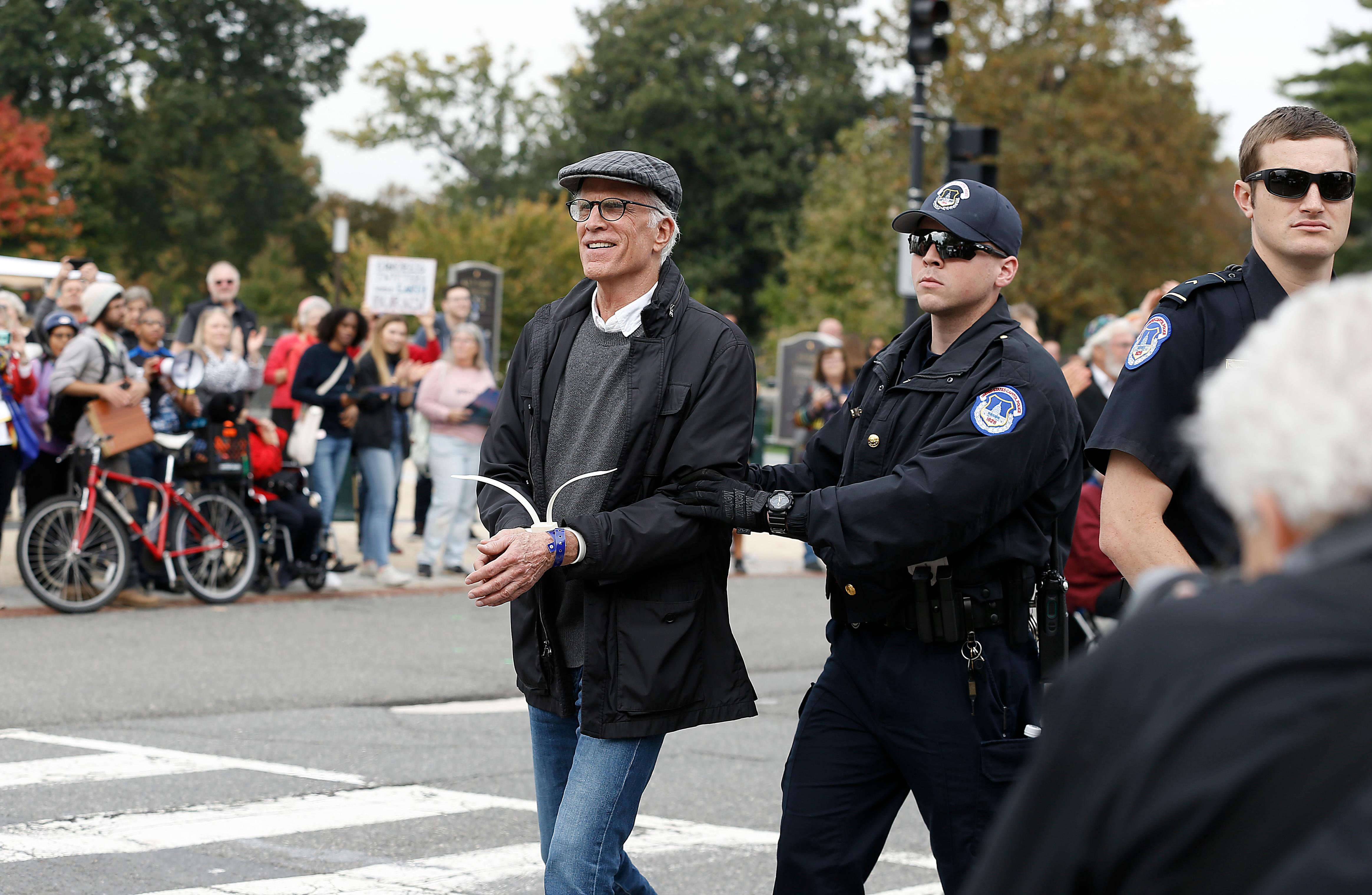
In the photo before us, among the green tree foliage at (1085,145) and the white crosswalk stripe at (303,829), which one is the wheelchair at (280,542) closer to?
the white crosswalk stripe at (303,829)

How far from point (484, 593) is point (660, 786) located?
3.47m

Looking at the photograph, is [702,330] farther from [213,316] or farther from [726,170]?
[726,170]

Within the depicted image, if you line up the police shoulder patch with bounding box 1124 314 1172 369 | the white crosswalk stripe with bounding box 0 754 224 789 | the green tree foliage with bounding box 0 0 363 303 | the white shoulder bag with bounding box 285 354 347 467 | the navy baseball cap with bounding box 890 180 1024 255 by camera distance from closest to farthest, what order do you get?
the police shoulder patch with bounding box 1124 314 1172 369, the navy baseball cap with bounding box 890 180 1024 255, the white crosswalk stripe with bounding box 0 754 224 789, the white shoulder bag with bounding box 285 354 347 467, the green tree foliage with bounding box 0 0 363 303

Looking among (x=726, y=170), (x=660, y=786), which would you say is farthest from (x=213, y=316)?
(x=726, y=170)

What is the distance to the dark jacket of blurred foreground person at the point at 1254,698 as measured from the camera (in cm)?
135

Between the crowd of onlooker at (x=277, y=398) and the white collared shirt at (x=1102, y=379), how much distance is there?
4391 millimetres

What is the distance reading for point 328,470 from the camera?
12531 millimetres

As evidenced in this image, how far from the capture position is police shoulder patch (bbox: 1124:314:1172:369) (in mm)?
3520

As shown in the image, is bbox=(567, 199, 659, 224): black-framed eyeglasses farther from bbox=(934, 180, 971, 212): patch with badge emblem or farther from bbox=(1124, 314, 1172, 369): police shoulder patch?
bbox=(1124, 314, 1172, 369): police shoulder patch

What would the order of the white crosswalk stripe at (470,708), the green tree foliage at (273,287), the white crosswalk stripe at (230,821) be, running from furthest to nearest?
the green tree foliage at (273,287), the white crosswalk stripe at (470,708), the white crosswalk stripe at (230,821)

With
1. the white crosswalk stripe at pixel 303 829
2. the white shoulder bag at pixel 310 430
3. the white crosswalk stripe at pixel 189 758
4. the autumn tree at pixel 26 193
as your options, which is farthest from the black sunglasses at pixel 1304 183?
the autumn tree at pixel 26 193

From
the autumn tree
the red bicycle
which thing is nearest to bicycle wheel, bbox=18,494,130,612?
the red bicycle

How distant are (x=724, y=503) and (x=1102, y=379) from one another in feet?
25.4

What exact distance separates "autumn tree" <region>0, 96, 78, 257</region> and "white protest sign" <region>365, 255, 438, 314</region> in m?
26.9
